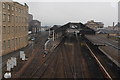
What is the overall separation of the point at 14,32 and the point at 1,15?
7.49 metres

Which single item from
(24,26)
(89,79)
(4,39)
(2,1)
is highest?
(2,1)

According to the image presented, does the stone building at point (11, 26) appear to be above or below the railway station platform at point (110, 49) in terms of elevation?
above

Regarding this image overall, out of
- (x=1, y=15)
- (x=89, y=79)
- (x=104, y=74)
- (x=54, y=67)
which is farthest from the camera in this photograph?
(x=1, y=15)

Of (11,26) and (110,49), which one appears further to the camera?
(11,26)

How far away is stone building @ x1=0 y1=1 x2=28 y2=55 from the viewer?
→ 32.9 meters

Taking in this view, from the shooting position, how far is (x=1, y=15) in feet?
105

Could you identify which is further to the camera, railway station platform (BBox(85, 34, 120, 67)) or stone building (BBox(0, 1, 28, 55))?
stone building (BBox(0, 1, 28, 55))

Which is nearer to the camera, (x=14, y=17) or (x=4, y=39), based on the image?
(x=4, y=39)

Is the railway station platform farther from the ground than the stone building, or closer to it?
closer to it

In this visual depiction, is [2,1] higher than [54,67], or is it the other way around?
[2,1]

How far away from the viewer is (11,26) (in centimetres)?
3700

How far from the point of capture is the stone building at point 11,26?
108 feet

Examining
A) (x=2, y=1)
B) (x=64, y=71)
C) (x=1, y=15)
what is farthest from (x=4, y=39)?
(x=64, y=71)

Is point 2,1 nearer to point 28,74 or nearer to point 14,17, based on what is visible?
point 14,17
